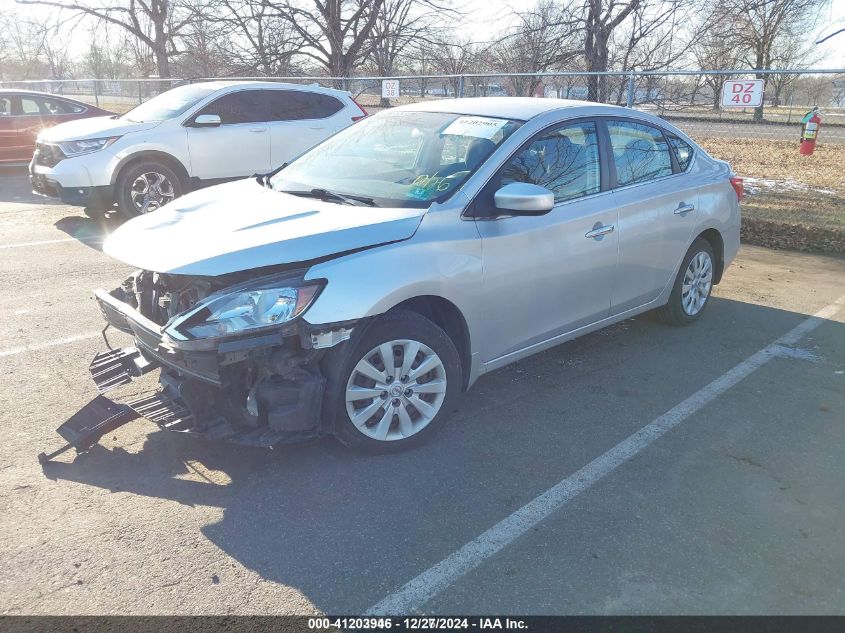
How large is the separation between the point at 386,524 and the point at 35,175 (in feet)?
27.2

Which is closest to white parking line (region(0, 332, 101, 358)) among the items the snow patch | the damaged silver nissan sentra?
the damaged silver nissan sentra

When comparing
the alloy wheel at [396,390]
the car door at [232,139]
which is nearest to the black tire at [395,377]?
the alloy wheel at [396,390]

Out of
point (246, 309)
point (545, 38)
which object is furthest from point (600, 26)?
point (246, 309)

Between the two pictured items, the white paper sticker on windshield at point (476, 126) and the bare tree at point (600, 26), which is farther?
the bare tree at point (600, 26)

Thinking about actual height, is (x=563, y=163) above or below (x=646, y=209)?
above

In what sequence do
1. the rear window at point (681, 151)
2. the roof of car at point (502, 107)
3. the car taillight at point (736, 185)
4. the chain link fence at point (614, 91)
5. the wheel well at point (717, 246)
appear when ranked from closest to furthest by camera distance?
the roof of car at point (502, 107) → the rear window at point (681, 151) → the wheel well at point (717, 246) → the car taillight at point (736, 185) → the chain link fence at point (614, 91)

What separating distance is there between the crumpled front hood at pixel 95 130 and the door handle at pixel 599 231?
6.76 meters

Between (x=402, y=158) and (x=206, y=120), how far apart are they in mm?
5935

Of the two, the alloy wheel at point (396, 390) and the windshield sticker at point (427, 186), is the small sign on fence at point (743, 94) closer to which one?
the windshield sticker at point (427, 186)

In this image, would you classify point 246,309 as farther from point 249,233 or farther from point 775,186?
point 775,186

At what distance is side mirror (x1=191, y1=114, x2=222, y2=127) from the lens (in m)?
9.27

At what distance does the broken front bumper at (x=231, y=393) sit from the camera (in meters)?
3.12

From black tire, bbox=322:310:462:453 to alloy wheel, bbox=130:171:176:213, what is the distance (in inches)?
Answer: 263

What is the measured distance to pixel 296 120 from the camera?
10219 mm
